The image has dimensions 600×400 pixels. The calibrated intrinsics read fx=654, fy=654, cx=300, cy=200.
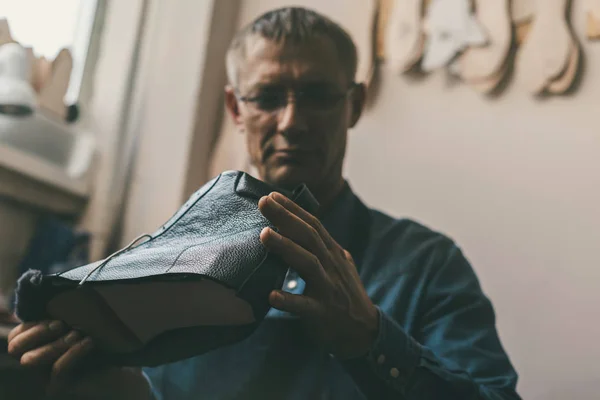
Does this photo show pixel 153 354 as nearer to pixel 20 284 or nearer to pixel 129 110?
pixel 20 284

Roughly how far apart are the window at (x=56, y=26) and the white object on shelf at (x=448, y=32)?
2.14ft

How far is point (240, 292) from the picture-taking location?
46 cm

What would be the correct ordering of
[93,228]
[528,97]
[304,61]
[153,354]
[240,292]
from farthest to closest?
1. [93,228]
2. [528,97]
3. [304,61]
4. [153,354]
5. [240,292]

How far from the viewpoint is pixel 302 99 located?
81cm

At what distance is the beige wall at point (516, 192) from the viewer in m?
0.89

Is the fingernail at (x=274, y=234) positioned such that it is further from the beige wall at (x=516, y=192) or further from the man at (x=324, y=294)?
the beige wall at (x=516, y=192)

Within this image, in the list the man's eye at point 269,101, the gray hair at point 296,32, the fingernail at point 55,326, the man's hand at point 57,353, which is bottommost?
the man's hand at point 57,353

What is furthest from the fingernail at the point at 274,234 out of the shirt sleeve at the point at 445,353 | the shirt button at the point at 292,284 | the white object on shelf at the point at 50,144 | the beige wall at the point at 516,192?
the white object on shelf at the point at 50,144

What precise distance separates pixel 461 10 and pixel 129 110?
0.63m

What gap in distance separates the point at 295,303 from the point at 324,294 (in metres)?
0.03

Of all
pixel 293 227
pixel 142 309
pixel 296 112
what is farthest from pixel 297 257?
pixel 296 112

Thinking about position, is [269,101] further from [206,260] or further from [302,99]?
[206,260]

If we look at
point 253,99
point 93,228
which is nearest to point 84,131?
point 93,228

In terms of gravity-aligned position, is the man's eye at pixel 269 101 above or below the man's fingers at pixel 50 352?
above
